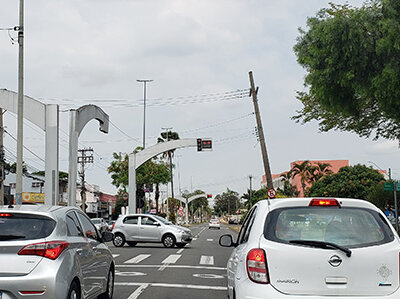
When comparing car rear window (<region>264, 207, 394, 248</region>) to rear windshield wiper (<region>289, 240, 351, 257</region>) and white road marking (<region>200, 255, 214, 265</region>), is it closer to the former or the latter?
rear windshield wiper (<region>289, 240, 351, 257</region>)

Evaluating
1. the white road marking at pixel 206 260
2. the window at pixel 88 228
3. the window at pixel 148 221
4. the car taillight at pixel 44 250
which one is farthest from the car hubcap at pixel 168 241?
the car taillight at pixel 44 250

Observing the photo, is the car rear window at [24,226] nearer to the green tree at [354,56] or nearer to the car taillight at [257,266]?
the car taillight at [257,266]

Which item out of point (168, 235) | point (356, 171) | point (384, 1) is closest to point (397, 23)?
point (384, 1)

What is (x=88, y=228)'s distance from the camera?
29.7ft

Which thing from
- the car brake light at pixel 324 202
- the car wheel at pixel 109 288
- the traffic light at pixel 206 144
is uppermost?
the traffic light at pixel 206 144

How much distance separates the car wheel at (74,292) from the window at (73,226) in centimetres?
66

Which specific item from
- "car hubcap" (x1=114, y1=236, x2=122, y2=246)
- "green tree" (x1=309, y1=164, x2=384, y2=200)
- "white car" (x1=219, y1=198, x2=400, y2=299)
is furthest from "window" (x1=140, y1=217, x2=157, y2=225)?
"green tree" (x1=309, y1=164, x2=384, y2=200)

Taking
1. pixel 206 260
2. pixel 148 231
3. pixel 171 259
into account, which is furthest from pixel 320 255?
pixel 148 231

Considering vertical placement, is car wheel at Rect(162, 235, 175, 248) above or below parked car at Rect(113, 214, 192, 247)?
below

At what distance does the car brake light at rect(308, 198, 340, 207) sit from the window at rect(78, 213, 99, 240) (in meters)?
3.66

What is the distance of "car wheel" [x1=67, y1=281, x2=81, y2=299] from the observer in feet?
23.4

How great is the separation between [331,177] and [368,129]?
44.1 m

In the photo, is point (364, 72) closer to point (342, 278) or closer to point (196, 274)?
point (196, 274)

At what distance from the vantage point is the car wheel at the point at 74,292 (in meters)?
7.13
